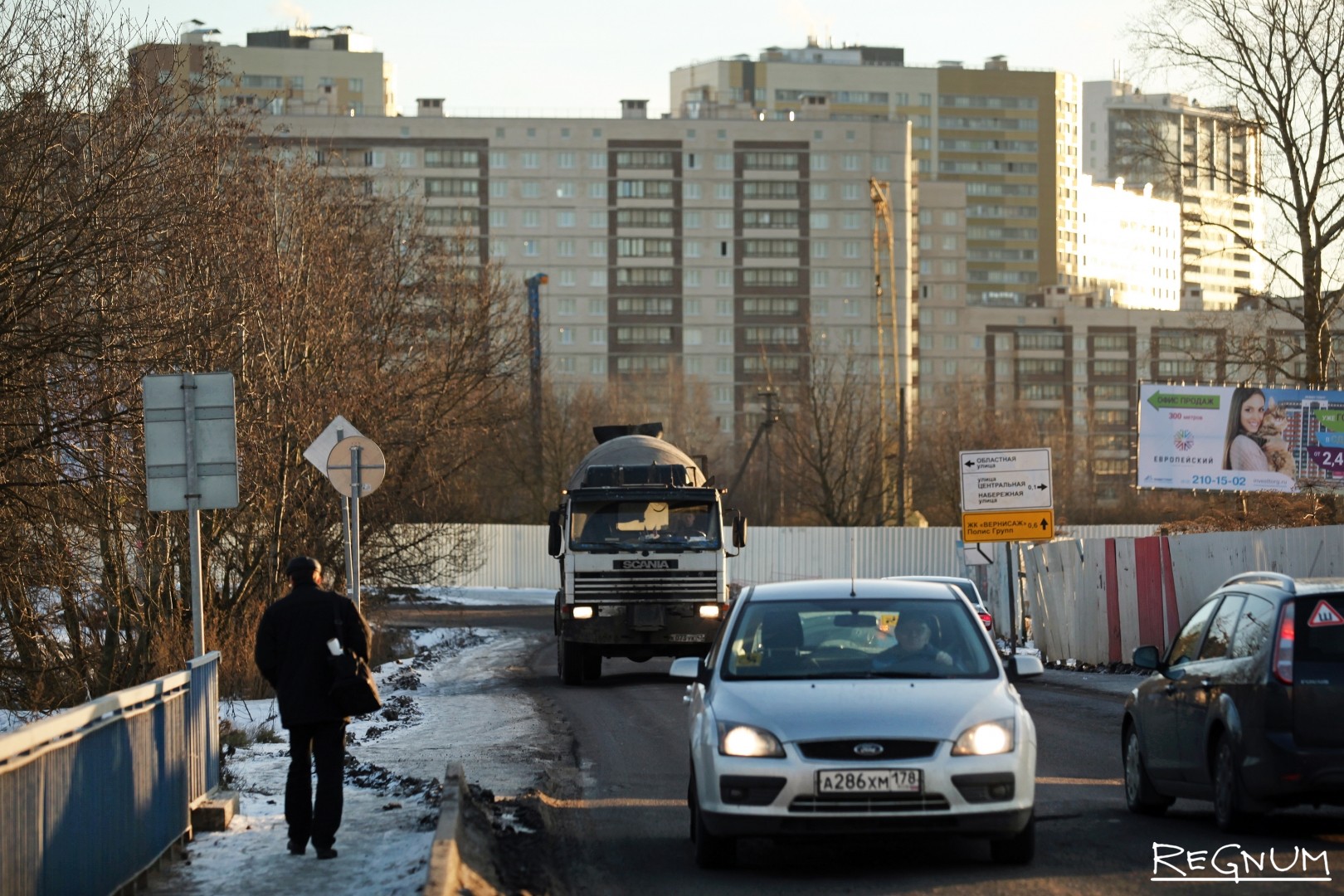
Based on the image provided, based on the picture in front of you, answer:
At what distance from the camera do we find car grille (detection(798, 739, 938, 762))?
8.43 meters

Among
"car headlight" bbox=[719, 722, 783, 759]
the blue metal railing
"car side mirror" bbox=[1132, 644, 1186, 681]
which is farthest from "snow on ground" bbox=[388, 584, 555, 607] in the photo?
"car headlight" bbox=[719, 722, 783, 759]

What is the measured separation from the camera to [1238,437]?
40.3 meters

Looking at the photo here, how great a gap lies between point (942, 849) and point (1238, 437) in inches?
1300

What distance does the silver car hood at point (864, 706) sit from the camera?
853cm

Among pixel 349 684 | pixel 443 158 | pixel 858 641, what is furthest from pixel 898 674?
pixel 443 158

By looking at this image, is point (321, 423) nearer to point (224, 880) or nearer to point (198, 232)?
point (198, 232)

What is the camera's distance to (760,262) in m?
139

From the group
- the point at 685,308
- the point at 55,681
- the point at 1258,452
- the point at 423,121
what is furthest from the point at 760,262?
the point at 55,681

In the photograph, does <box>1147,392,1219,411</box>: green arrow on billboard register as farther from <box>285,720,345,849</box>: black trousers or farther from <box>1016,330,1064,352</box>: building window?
<box>1016,330,1064,352</box>: building window

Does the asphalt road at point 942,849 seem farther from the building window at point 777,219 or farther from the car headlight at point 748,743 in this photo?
the building window at point 777,219

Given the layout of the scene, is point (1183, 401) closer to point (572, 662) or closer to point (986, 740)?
point (572, 662)

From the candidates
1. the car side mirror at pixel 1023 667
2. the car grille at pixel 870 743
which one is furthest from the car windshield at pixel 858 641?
the car grille at pixel 870 743

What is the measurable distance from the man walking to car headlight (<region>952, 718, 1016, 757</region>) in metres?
3.29

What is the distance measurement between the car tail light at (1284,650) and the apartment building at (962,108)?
164447 mm
